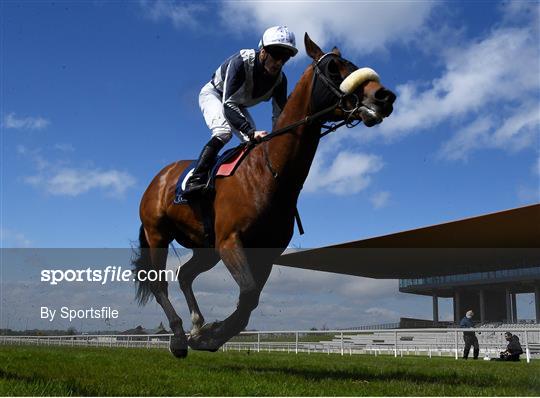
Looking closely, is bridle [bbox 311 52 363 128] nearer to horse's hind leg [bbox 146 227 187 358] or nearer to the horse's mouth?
the horse's mouth

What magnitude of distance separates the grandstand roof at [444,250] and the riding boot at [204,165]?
2534cm

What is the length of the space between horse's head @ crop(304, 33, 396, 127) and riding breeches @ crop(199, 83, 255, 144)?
35.0 inches

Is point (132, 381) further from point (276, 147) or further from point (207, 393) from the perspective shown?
point (276, 147)

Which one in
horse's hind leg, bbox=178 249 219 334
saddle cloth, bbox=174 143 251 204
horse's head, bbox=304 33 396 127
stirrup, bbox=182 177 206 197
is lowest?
horse's hind leg, bbox=178 249 219 334

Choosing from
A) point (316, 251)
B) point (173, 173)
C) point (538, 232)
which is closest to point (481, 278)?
point (538, 232)

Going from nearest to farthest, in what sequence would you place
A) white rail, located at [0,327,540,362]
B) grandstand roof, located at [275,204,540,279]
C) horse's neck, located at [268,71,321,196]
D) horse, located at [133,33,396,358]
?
horse, located at [133,33,396,358], horse's neck, located at [268,71,321,196], white rail, located at [0,327,540,362], grandstand roof, located at [275,204,540,279]

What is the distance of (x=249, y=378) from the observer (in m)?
5.58

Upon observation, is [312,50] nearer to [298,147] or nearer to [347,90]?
[347,90]

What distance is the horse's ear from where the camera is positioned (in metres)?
5.10

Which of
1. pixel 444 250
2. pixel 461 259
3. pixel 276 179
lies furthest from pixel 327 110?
pixel 461 259

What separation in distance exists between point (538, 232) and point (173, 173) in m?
34.6

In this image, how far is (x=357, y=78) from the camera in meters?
4.60

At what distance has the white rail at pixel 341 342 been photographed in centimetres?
2156

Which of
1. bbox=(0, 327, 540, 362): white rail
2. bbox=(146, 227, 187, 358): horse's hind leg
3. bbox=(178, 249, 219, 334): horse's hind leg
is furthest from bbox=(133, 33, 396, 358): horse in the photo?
bbox=(0, 327, 540, 362): white rail
